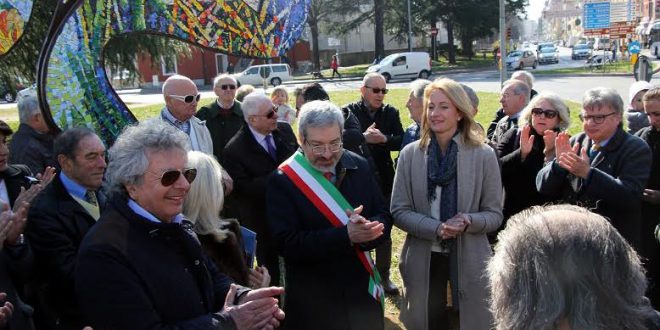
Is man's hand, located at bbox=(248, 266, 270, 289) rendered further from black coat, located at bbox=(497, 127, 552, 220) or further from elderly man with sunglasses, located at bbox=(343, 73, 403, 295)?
elderly man with sunglasses, located at bbox=(343, 73, 403, 295)

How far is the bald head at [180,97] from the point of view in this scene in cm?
471

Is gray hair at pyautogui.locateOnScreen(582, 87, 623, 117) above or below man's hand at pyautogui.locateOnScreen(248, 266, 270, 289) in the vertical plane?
above

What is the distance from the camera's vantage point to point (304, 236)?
3.06 meters

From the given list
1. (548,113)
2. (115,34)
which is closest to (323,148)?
(548,113)

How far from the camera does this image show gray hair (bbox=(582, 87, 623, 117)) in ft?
11.7

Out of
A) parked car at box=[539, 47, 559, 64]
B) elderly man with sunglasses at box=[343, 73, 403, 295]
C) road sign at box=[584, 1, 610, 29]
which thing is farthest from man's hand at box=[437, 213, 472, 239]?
parked car at box=[539, 47, 559, 64]

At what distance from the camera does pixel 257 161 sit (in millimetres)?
4395

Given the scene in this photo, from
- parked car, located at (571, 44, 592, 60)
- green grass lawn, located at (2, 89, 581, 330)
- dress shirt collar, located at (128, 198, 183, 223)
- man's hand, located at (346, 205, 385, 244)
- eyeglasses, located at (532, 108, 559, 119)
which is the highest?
parked car, located at (571, 44, 592, 60)

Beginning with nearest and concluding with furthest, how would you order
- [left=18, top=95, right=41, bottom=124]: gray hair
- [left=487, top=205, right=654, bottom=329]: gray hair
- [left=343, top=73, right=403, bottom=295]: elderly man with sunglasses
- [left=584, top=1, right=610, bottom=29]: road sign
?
[left=487, top=205, right=654, bottom=329]: gray hair
[left=18, top=95, right=41, bottom=124]: gray hair
[left=343, top=73, right=403, bottom=295]: elderly man with sunglasses
[left=584, top=1, right=610, bottom=29]: road sign

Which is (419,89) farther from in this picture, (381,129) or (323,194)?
(323,194)

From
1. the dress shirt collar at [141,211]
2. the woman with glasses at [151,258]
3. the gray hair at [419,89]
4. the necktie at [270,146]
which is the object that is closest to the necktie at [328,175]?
the woman with glasses at [151,258]

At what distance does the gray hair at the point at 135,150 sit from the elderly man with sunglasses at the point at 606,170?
228 centimetres

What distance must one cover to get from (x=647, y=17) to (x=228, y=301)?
7965 centimetres

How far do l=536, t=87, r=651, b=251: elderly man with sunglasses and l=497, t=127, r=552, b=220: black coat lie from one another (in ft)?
1.48
